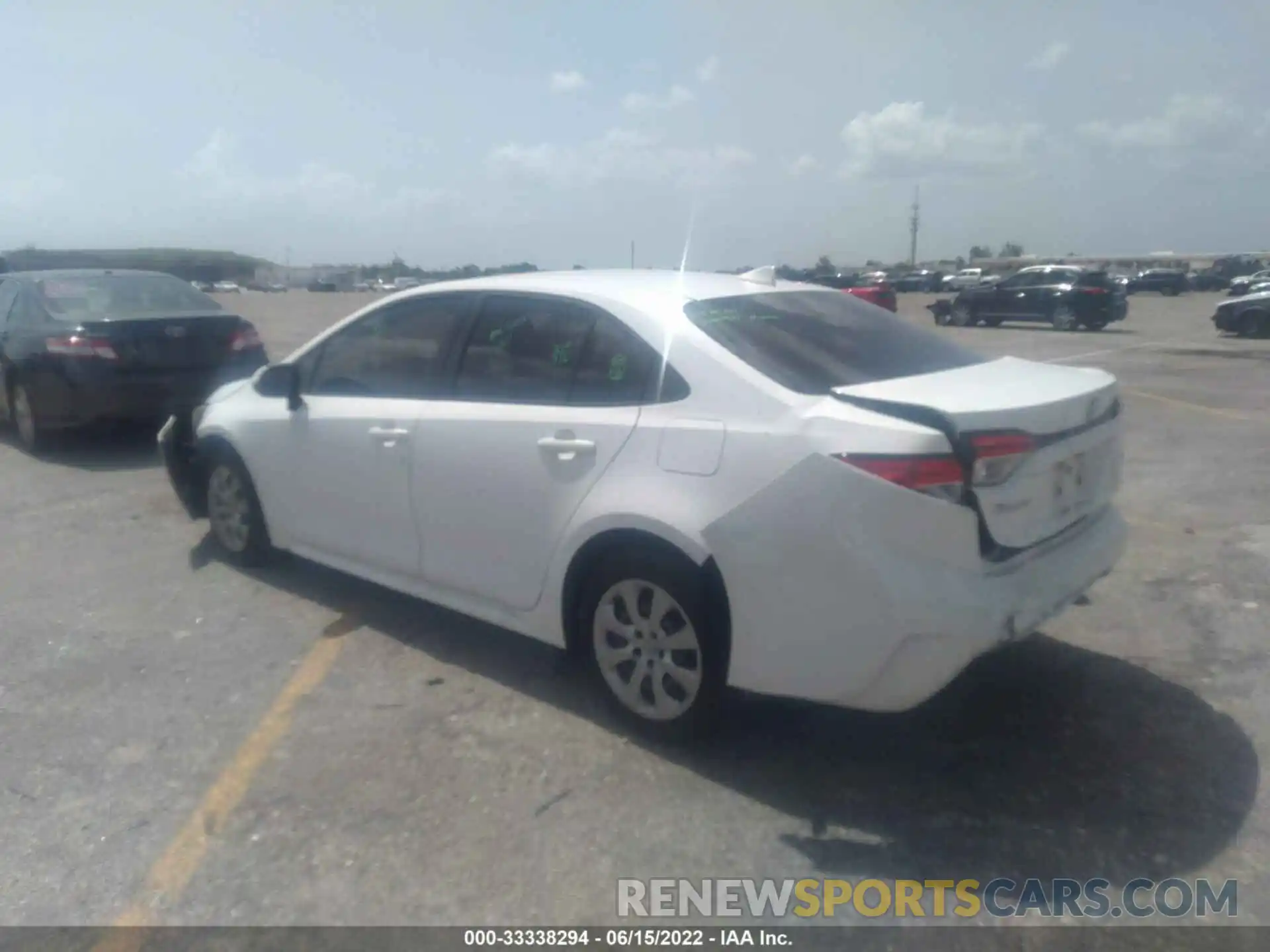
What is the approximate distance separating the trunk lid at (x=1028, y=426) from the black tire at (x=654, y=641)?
0.84m

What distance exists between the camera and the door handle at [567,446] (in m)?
3.97

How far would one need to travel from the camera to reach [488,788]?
3.66 m

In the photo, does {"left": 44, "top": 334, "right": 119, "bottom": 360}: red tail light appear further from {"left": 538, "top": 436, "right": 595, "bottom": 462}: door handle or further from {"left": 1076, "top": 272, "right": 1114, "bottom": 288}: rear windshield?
{"left": 1076, "top": 272, "right": 1114, "bottom": 288}: rear windshield

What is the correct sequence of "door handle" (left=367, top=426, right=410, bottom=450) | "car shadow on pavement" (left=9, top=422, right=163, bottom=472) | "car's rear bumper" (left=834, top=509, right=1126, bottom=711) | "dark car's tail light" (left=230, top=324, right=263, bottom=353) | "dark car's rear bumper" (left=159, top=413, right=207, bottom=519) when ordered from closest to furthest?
"car's rear bumper" (left=834, top=509, right=1126, bottom=711), "door handle" (left=367, top=426, right=410, bottom=450), "dark car's rear bumper" (left=159, top=413, right=207, bottom=519), "car shadow on pavement" (left=9, top=422, right=163, bottom=472), "dark car's tail light" (left=230, top=324, right=263, bottom=353)

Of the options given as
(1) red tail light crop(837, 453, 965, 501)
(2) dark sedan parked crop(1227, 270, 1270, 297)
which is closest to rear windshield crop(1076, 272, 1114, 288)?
(2) dark sedan parked crop(1227, 270, 1270, 297)

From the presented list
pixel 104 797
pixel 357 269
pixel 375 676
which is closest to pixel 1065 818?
pixel 375 676

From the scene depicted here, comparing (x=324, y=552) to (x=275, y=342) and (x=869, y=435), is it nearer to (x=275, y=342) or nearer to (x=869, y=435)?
(x=869, y=435)

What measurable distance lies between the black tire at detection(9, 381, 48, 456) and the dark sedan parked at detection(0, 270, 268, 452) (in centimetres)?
1

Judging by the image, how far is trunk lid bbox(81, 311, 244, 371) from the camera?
28.0 ft

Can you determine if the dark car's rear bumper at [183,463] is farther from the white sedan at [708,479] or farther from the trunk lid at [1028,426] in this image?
the trunk lid at [1028,426]

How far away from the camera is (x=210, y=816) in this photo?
353 cm

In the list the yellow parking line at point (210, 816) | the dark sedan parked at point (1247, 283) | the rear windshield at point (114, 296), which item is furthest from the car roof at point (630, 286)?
the dark sedan parked at point (1247, 283)

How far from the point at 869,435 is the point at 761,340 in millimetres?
746

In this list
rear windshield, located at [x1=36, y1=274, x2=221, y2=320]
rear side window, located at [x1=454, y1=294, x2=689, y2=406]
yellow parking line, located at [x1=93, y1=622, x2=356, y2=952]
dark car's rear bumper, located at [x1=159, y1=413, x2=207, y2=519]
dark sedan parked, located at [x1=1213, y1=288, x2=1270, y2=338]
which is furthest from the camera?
dark sedan parked, located at [x1=1213, y1=288, x2=1270, y2=338]
